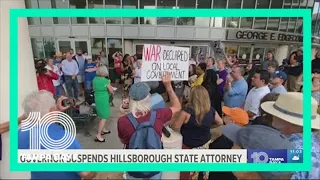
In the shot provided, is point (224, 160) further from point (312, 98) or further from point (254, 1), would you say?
point (254, 1)

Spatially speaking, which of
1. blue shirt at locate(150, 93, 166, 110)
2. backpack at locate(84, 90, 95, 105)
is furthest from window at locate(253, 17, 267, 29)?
backpack at locate(84, 90, 95, 105)

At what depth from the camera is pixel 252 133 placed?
1.10 metres

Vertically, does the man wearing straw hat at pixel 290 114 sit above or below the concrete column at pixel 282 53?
below

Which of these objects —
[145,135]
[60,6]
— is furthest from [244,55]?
[60,6]

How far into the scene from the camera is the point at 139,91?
1060 mm

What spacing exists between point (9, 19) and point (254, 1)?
4.42ft

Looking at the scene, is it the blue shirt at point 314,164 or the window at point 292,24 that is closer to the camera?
the window at point 292,24

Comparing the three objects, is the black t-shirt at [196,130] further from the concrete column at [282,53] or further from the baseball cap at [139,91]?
the concrete column at [282,53]

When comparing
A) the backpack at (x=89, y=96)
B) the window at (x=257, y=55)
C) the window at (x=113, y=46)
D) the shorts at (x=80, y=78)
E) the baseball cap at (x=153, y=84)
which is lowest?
the backpack at (x=89, y=96)

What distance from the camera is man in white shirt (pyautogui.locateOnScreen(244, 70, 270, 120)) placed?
1077 millimetres

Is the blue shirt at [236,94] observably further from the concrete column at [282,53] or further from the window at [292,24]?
the window at [292,24]

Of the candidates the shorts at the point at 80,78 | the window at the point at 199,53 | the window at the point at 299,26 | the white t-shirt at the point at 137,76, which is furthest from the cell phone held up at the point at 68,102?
the window at the point at 299,26

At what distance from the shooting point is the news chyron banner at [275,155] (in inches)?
42.9

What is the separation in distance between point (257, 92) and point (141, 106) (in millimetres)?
666
